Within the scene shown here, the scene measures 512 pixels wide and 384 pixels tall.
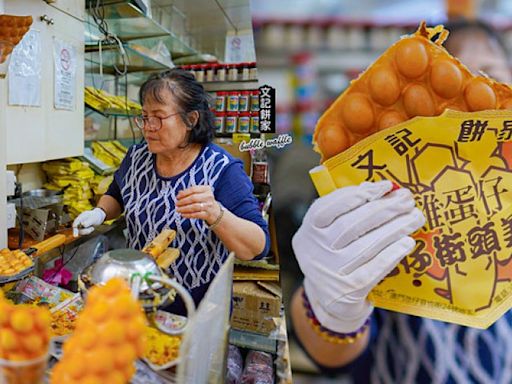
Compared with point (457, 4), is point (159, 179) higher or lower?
lower

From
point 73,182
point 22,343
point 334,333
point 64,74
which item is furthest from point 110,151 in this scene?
point 334,333

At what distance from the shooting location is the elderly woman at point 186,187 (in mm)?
1011

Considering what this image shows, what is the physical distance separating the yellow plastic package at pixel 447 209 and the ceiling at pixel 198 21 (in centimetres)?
58

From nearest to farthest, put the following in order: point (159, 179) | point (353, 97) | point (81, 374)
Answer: point (81, 374) → point (353, 97) → point (159, 179)

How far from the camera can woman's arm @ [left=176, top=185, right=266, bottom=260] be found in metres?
0.95

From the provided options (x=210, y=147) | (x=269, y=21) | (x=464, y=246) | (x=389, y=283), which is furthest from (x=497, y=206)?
(x=210, y=147)

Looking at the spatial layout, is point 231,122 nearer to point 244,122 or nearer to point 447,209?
point 244,122

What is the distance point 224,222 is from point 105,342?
1.54 feet

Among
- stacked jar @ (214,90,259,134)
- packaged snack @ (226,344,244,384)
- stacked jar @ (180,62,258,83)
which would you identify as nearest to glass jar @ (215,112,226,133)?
stacked jar @ (214,90,259,134)

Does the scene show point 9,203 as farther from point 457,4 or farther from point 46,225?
point 457,4

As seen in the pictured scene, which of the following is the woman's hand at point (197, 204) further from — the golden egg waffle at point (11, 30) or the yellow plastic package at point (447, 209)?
the golden egg waffle at point (11, 30)

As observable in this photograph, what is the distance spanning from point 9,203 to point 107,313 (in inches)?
28.6

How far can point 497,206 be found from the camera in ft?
2.47

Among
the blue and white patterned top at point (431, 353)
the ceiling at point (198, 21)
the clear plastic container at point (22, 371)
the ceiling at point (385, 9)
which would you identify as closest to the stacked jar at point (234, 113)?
the ceiling at point (198, 21)
